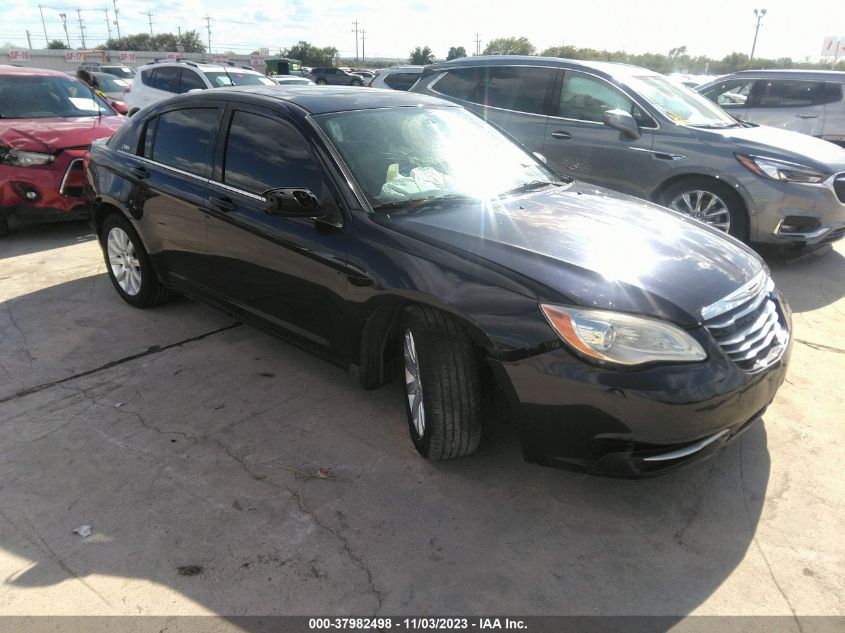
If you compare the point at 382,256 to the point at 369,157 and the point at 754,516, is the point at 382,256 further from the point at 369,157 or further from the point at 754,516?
the point at 754,516

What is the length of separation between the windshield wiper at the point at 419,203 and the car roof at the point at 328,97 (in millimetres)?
743

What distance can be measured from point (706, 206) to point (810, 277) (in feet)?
3.63

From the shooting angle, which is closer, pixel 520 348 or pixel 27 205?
pixel 520 348

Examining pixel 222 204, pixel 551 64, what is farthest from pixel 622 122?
pixel 222 204

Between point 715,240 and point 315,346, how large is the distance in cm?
208

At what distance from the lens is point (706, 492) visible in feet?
9.25

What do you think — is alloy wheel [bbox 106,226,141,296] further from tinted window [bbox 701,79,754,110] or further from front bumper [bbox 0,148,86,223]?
tinted window [bbox 701,79,754,110]

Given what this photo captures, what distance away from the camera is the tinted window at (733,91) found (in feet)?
33.4

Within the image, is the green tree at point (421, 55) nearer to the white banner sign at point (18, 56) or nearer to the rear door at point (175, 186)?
the white banner sign at point (18, 56)

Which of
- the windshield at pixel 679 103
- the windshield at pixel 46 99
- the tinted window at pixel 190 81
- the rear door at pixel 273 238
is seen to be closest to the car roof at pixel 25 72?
the windshield at pixel 46 99

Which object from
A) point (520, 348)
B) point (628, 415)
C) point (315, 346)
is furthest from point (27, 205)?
point (628, 415)

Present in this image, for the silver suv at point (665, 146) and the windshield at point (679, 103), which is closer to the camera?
the silver suv at point (665, 146)

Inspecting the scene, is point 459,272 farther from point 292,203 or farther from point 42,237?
point 42,237

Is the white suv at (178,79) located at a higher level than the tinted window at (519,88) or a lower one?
lower
